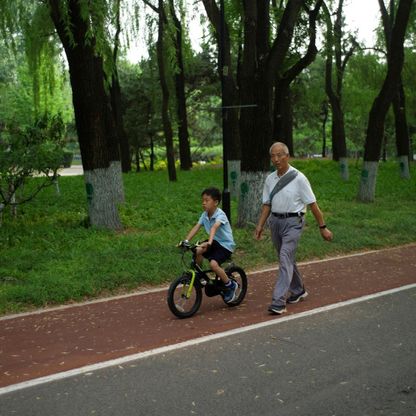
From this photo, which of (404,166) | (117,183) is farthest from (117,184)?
(404,166)

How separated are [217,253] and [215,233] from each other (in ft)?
0.79

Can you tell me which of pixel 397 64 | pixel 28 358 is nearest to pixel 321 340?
pixel 28 358

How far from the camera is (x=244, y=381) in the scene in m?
4.66

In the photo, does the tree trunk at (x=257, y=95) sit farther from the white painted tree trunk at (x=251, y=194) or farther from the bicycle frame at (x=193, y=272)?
the bicycle frame at (x=193, y=272)

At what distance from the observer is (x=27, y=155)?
33.8ft

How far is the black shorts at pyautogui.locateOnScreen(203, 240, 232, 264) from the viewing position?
6.77 metres

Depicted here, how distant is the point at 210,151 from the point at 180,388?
66.3m

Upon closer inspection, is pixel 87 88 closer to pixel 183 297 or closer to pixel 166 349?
pixel 183 297

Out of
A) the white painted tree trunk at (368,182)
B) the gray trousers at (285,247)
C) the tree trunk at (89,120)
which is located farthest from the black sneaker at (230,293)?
the white painted tree trunk at (368,182)

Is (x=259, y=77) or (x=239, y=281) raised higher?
(x=259, y=77)

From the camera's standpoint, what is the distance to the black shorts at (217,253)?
6.77m

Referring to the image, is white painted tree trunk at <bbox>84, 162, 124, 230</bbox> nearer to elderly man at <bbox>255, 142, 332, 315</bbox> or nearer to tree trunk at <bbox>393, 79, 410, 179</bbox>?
elderly man at <bbox>255, 142, 332, 315</bbox>

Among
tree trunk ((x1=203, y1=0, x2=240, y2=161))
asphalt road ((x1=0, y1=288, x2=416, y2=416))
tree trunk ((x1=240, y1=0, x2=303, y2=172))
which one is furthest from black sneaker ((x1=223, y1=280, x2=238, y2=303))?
tree trunk ((x1=240, y1=0, x2=303, y2=172))

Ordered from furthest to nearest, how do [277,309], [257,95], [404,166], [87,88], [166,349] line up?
[404,166] → [257,95] → [87,88] → [277,309] → [166,349]
